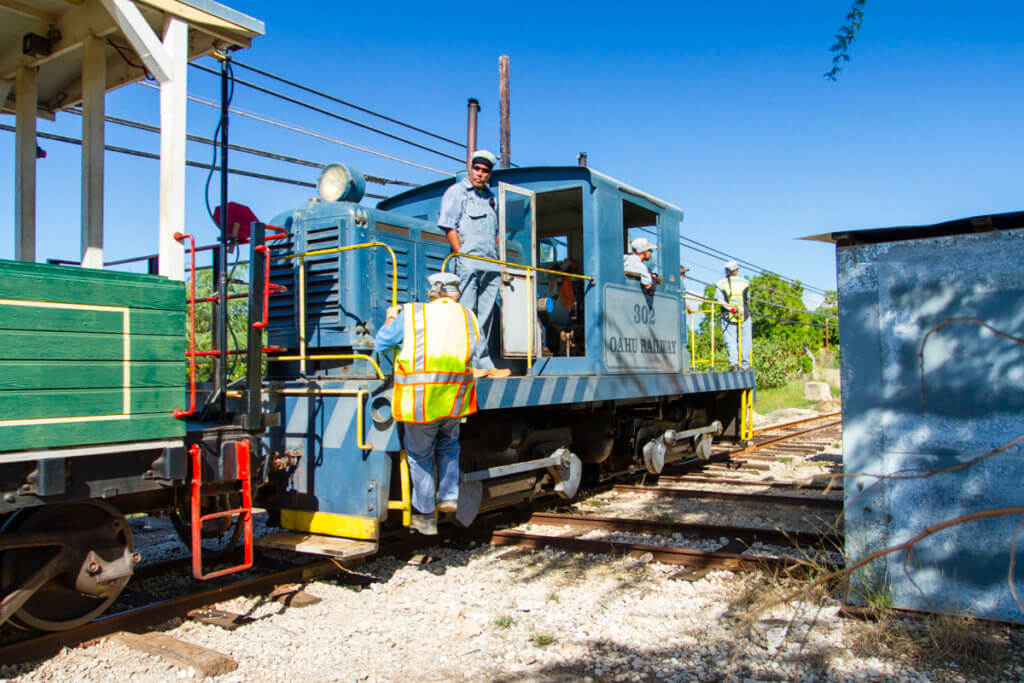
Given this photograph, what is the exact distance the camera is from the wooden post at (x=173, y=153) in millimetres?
3959

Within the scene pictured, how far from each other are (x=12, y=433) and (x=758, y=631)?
373 cm

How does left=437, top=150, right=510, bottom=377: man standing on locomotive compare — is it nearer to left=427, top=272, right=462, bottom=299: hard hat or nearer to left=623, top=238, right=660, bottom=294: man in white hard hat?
left=427, top=272, right=462, bottom=299: hard hat

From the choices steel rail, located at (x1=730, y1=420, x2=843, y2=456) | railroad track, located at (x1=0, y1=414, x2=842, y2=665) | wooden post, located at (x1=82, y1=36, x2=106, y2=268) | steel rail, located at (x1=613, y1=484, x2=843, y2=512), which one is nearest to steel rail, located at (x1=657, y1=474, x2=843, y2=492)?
steel rail, located at (x1=613, y1=484, x2=843, y2=512)

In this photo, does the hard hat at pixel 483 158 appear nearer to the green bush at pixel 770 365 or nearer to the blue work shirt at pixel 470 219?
the blue work shirt at pixel 470 219

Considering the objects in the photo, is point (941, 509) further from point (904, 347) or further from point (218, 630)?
point (218, 630)

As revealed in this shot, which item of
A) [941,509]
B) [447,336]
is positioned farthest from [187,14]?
[941,509]

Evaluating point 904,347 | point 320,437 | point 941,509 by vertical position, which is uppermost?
point 904,347

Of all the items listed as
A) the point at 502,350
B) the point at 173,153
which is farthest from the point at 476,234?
the point at 173,153

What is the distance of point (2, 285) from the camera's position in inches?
127

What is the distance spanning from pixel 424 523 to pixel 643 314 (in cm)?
364

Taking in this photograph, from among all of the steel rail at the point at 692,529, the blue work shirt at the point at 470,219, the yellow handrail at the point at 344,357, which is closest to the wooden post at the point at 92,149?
the yellow handrail at the point at 344,357

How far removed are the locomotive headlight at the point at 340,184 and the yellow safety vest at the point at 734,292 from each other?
596 centimetres

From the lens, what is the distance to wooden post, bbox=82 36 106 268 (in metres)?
4.36

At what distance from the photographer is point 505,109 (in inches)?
587
